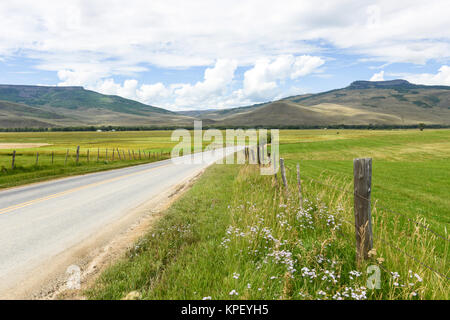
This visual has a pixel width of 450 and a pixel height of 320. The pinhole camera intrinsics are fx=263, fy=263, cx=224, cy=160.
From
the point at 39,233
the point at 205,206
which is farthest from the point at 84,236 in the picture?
the point at 205,206

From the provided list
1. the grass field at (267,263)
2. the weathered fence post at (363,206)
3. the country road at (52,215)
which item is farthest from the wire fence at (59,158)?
the weathered fence post at (363,206)

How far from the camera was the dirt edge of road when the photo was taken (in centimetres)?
472

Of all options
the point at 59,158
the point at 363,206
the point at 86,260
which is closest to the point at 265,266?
the point at 363,206

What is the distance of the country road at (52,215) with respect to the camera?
20.0 ft

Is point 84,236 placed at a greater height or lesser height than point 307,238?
lesser

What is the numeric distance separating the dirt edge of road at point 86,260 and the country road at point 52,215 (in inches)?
9.6

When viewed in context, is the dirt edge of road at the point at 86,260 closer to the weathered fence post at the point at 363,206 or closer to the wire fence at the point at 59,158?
the weathered fence post at the point at 363,206

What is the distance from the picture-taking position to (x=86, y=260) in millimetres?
6043

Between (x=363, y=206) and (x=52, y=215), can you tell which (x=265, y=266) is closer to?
(x=363, y=206)

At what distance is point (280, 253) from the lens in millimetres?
4668

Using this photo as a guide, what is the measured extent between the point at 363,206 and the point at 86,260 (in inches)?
238

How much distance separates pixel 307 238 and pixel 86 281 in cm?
461
